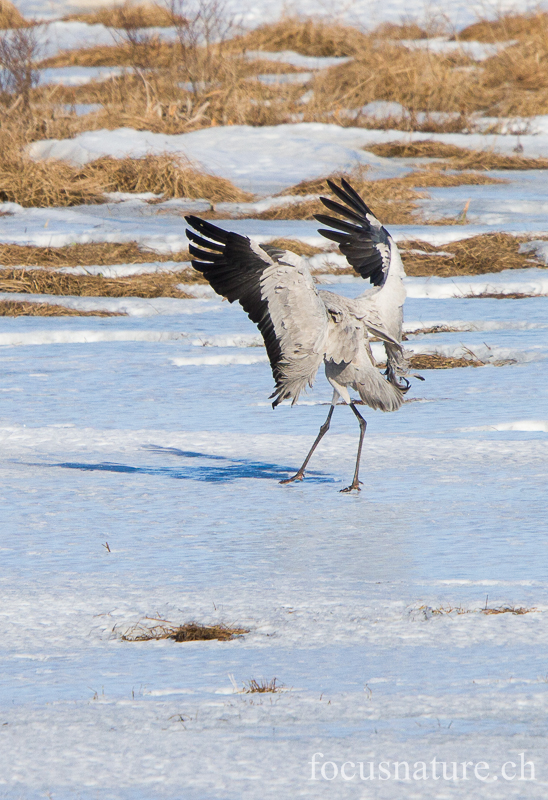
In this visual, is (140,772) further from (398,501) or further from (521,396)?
(521,396)

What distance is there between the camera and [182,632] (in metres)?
2.88

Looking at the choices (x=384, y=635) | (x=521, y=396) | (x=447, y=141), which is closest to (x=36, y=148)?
(x=447, y=141)

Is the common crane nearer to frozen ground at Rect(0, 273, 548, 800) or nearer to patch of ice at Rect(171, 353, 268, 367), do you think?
frozen ground at Rect(0, 273, 548, 800)

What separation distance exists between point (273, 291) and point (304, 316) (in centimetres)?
17

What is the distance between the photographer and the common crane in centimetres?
444

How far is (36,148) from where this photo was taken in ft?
44.9

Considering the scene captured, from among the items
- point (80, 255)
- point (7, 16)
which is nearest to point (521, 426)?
point (80, 255)

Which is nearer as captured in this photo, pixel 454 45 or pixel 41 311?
pixel 41 311

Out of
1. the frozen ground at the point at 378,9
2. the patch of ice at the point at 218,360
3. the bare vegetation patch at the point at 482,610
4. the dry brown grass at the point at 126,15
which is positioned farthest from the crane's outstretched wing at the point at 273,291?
the frozen ground at the point at 378,9

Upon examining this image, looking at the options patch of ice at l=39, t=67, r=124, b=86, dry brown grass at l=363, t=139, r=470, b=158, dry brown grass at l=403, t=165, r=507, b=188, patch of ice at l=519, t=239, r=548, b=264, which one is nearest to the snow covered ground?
patch of ice at l=519, t=239, r=548, b=264

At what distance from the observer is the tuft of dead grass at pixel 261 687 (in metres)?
2.47

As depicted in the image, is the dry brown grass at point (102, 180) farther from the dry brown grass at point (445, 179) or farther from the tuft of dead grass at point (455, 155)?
the tuft of dead grass at point (455, 155)

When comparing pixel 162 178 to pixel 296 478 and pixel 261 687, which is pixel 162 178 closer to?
pixel 296 478

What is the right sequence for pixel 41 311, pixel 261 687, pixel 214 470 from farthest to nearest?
1. pixel 41 311
2. pixel 214 470
3. pixel 261 687
